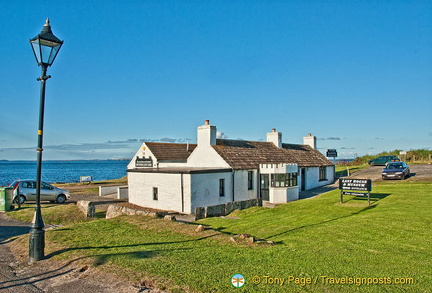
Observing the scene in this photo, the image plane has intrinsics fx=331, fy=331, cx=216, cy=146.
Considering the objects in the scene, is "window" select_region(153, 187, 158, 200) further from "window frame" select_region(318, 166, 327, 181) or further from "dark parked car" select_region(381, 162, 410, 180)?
"dark parked car" select_region(381, 162, 410, 180)

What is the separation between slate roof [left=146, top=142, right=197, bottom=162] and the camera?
34875 millimetres

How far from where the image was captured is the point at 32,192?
2484 cm

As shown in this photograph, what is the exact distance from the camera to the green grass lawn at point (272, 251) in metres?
6.80

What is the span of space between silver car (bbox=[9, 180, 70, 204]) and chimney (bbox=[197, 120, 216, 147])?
38.5 feet

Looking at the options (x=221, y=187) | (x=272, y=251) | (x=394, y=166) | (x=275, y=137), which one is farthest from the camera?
(x=275, y=137)

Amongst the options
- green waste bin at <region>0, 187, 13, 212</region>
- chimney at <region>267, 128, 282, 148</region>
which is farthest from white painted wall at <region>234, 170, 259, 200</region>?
green waste bin at <region>0, 187, 13, 212</region>

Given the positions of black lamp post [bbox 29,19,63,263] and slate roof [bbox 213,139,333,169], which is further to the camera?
slate roof [bbox 213,139,333,169]

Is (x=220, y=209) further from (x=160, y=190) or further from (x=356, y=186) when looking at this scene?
(x=356, y=186)

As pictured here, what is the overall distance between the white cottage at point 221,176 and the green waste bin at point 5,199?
9073mm

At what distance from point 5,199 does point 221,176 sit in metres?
14.3

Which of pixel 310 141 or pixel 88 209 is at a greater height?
pixel 310 141

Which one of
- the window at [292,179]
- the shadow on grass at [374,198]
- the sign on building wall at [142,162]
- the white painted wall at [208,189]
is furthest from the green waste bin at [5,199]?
the shadow on grass at [374,198]

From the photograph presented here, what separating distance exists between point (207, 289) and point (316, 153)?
33849 mm

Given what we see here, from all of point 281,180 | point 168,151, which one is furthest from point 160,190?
point 168,151
